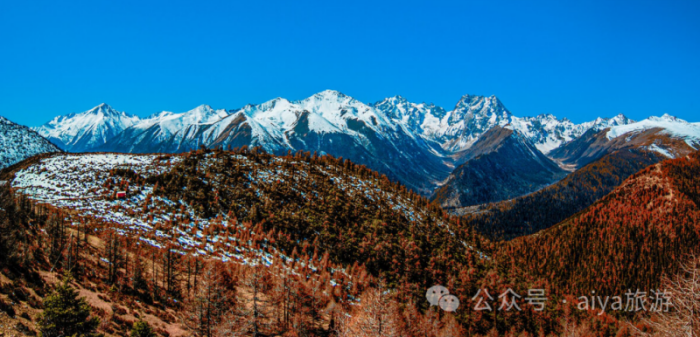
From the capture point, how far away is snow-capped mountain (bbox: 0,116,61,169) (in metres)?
170

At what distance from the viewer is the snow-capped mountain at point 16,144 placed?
558ft

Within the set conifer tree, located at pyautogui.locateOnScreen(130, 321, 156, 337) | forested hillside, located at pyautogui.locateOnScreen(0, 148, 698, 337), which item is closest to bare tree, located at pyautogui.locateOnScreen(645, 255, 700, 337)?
forested hillside, located at pyautogui.locateOnScreen(0, 148, 698, 337)

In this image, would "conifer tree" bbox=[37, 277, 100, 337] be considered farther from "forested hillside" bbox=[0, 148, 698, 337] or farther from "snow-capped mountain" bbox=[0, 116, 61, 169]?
"snow-capped mountain" bbox=[0, 116, 61, 169]

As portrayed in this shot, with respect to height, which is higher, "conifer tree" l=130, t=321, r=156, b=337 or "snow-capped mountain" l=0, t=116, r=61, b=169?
"snow-capped mountain" l=0, t=116, r=61, b=169

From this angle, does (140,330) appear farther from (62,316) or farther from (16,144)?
(16,144)

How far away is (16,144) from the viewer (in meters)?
182

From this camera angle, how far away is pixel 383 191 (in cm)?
Result: 14238

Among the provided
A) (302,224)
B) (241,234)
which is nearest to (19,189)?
(241,234)

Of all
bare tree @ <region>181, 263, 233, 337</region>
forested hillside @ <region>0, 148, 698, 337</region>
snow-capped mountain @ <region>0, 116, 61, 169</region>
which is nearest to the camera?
bare tree @ <region>181, 263, 233, 337</region>

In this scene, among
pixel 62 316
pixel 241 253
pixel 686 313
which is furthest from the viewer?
pixel 241 253

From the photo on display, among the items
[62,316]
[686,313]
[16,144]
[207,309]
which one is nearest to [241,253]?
[207,309]

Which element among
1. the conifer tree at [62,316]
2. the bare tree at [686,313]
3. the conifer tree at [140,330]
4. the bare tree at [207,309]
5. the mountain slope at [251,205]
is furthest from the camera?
the mountain slope at [251,205]

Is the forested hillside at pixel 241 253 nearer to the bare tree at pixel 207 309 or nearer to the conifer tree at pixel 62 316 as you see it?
Answer: the bare tree at pixel 207 309

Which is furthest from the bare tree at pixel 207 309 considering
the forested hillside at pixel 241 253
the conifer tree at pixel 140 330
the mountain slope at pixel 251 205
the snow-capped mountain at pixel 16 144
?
the snow-capped mountain at pixel 16 144
